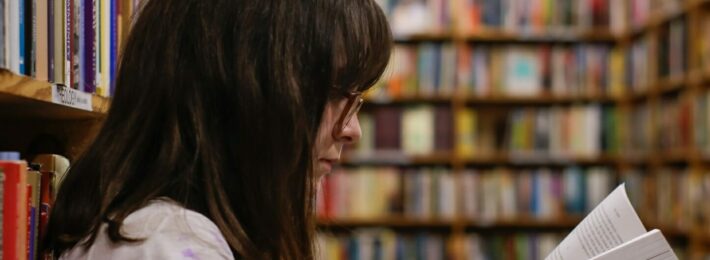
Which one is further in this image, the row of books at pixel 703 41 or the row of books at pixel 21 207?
the row of books at pixel 703 41

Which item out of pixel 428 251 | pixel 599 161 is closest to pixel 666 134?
pixel 599 161

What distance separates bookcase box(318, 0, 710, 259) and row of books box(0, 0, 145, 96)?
2.66 metres

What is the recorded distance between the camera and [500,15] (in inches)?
154

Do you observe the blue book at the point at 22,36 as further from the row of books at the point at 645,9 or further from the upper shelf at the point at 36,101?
the row of books at the point at 645,9

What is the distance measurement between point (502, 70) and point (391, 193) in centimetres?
70

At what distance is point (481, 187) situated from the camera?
3.92 meters

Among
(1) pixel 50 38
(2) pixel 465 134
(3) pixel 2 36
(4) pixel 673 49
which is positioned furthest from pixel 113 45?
(2) pixel 465 134

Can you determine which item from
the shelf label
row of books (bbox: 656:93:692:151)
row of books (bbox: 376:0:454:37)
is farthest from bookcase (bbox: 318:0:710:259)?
the shelf label

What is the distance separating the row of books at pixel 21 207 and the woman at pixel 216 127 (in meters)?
0.03

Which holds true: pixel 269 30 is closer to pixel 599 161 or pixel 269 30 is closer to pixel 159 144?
pixel 159 144

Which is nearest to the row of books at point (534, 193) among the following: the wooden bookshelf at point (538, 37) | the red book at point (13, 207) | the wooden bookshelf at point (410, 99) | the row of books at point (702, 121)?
the wooden bookshelf at point (410, 99)

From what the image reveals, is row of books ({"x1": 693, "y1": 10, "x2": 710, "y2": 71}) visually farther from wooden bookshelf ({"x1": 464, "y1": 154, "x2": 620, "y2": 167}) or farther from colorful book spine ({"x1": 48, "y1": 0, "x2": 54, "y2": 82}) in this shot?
colorful book spine ({"x1": 48, "y1": 0, "x2": 54, "y2": 82})

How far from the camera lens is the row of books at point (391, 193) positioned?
12.7ft

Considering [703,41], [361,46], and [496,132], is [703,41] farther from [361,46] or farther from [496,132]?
[361,46]
